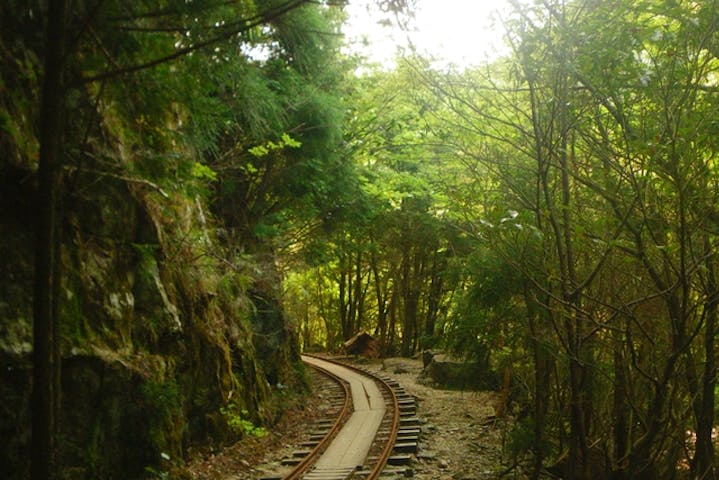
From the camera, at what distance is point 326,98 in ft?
39.2

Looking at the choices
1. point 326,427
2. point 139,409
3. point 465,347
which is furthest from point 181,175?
point 326,427

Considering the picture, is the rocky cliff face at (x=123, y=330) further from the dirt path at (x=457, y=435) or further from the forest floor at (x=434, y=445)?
the dirt path at (x=457, y=435)

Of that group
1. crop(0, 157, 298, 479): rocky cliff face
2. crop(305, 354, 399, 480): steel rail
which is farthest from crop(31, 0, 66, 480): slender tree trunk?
crop(305, 354, 399, 480): steel rail

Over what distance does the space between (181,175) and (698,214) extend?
479 cm

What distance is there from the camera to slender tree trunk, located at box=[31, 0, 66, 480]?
3436 mm

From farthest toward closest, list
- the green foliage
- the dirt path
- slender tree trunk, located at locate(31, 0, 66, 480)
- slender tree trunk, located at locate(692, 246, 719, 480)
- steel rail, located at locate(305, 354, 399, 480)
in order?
1. the green foliage
2. the dirt path
3. steel rail, located at locate(305, 354, 399, 480)
4. slender tree trunk, located at locate(692, 246, 719, 480)
5. slender tree trunk, located at locate(31, 0, 66, 480)

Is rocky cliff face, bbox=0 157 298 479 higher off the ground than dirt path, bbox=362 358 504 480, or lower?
higher

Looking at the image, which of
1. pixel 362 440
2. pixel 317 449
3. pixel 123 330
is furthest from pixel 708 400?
pixel 123 330

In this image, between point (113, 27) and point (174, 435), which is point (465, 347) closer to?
point (174, 435)

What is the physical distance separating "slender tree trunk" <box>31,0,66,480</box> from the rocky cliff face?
14.9 inches

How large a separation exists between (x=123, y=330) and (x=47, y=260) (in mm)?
3874

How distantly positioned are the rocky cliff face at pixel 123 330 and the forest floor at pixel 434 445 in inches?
19.0

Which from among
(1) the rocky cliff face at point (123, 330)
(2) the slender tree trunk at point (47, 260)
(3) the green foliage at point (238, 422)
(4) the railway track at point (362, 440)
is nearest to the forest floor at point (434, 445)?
(3) the green foliage at point (238, 422)

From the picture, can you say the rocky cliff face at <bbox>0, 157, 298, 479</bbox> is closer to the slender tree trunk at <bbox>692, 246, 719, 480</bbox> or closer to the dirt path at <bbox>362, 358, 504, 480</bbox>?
the dirt path at <bbox>362, 358, 504, 480</bbox>
